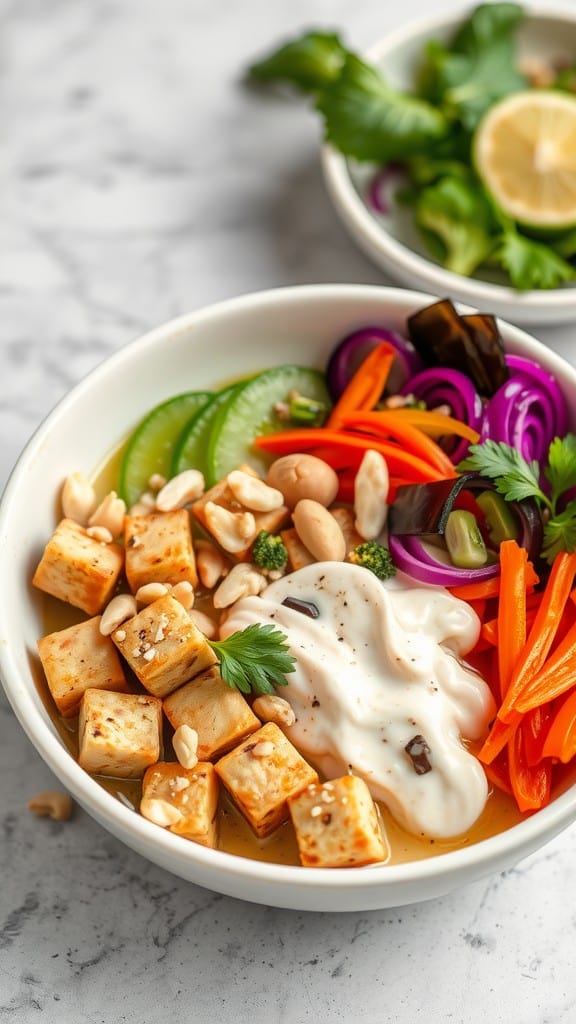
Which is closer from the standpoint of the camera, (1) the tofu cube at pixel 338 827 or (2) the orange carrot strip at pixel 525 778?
(1) the tofu cube at pixel 338 827

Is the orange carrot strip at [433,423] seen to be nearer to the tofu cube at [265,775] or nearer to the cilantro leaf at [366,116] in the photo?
the tofu cube at [265,775]

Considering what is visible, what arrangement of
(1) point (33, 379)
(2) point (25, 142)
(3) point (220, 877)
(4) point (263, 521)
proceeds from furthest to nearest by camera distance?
(2) point (25, 142)
(1) point (33, 379)
(4) point (263, 521)
(3) point (220, 877)

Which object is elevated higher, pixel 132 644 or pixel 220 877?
pixel 132 644

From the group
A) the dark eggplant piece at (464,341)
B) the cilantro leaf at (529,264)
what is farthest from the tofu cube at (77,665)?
the cilantro leaf at (529,264)

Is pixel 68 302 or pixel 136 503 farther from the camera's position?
pixel 68 302

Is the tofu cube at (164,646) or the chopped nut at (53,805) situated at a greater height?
the tofu cube at (164,646)

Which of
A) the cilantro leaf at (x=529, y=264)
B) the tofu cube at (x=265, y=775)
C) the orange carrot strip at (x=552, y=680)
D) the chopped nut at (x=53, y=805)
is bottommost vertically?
the chopped nut at (x=53, y=805)

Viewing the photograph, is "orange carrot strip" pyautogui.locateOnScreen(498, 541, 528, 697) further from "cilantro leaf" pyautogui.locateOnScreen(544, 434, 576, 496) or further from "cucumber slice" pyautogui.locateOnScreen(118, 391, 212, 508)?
"cucumber slice" pyautogui.locateOnScreen(118, 391, 212, 508)

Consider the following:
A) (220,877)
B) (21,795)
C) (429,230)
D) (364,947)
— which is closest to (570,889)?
(364,947)

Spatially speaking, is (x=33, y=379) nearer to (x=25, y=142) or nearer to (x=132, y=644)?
(x=25, y=142)
